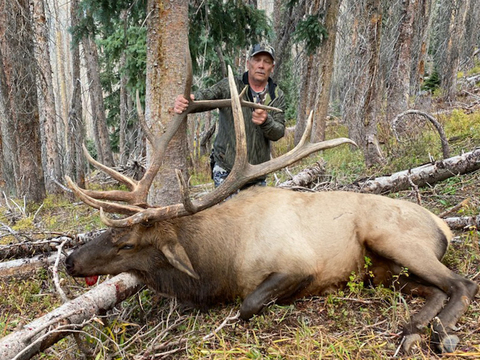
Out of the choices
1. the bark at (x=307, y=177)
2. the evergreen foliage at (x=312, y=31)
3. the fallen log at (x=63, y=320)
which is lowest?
the fallen log at (x=63, y=320)

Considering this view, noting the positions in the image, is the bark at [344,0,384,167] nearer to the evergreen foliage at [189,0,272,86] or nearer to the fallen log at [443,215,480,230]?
the evergreen foliage at [189,0,272,86]

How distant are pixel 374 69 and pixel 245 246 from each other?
17.6 feet

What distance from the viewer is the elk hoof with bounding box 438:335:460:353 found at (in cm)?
239

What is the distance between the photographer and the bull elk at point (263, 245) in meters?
3.00

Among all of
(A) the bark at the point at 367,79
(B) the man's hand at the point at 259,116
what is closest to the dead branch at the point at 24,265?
(B) the man's hand at the point at 259,116

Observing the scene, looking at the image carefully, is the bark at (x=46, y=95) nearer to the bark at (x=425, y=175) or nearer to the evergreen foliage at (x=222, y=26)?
the evergreen foliage at (x=222, y=26)

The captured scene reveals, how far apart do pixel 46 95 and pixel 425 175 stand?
8.29m

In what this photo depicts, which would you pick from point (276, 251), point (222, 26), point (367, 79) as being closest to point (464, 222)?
point (276, 251)

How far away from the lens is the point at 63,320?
8.05 feet

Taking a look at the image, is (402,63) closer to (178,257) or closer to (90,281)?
(178,257)

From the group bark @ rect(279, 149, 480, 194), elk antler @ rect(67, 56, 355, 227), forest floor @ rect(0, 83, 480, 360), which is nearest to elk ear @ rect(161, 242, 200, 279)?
elk antler @ rect(67, 56, 355, 227)

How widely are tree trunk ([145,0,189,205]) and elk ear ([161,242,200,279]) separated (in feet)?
3.45

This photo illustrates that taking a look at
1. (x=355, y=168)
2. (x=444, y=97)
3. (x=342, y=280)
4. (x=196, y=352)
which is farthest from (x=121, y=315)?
(x=444, y=97)

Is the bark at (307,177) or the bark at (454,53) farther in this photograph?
the bark at (454,53)
